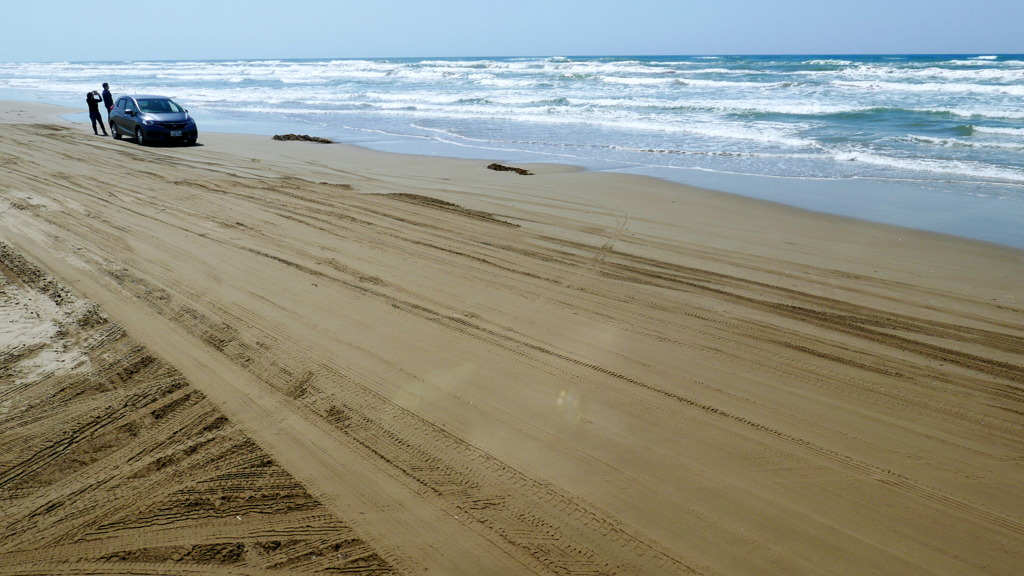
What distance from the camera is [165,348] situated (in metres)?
5.08

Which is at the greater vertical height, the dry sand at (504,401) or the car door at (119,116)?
the car door at (119,116)

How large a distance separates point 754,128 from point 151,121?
18.6m

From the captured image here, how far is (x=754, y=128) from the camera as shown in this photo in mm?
20766

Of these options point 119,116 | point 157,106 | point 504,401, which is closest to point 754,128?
point 157,106

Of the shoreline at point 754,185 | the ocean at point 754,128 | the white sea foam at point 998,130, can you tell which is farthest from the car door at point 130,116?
the white sea foam at point 998,130

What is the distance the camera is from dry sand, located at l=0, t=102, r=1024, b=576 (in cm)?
318

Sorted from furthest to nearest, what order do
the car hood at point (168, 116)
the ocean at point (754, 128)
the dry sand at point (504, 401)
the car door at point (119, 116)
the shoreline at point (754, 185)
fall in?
the car door at point (119, 116) < the car hood at point (168, 116) < the ocean at point (754, 128) < the shoreline at point (754, 185) < the dry sand at point (504, 401)

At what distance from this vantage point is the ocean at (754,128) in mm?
11753

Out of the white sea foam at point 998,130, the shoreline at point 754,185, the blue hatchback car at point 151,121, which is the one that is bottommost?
the shoreline at point 754,185

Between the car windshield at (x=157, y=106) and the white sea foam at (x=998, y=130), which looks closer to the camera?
the white sea foam at (x=998, y=130)

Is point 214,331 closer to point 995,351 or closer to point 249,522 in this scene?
point 249,522

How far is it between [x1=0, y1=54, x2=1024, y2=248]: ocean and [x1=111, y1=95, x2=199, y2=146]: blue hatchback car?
12.2ft

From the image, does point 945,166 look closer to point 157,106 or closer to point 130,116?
point 157,106

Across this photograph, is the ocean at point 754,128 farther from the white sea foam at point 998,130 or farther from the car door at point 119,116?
the car door at point 119,116
